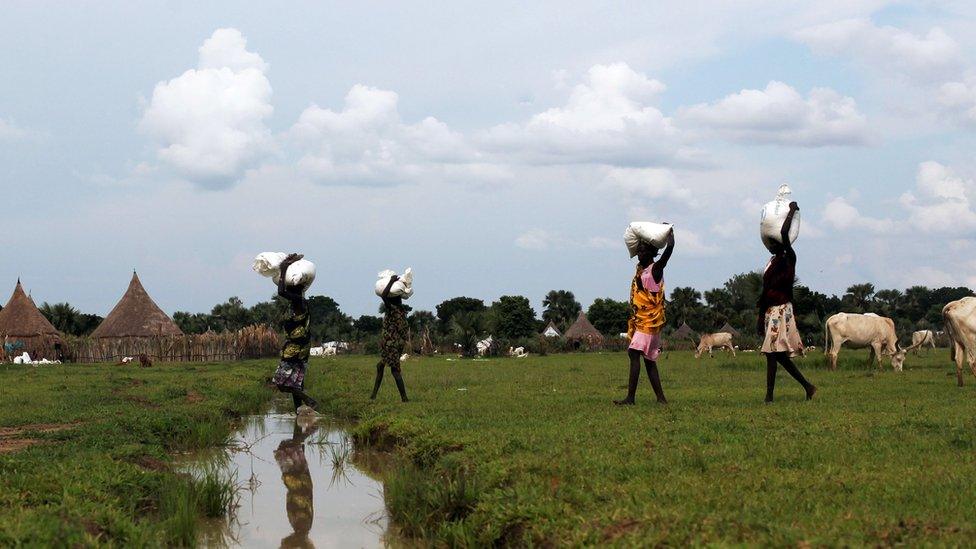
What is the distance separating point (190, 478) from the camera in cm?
782

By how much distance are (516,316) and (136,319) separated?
3953 cm

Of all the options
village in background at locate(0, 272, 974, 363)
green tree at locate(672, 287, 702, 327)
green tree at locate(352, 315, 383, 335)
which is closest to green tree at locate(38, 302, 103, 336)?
village in background at locate(0, 272, 974, 363)

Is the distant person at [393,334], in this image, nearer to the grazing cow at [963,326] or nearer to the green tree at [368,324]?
the grazing cow at [963,326]

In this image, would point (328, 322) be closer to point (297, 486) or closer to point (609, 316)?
point (609, 316)

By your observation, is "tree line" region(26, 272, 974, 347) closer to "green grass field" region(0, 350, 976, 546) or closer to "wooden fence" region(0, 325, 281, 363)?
"wooden fence" region(0, 325, 281, 363)

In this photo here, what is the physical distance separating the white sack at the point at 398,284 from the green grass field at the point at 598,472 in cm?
202

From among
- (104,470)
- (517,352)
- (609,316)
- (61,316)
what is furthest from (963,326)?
(609,316)

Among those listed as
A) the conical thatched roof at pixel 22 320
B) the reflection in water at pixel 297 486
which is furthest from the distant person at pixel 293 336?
the conical thatched roof at pixel 22 320

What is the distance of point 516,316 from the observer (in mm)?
79250

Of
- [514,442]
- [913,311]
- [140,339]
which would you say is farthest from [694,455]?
[913,311]

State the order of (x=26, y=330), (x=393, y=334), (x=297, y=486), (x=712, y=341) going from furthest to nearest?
(x=26, y=330)
(x=712, y=341)
(x=393, y=334)
(x=297, y=486)

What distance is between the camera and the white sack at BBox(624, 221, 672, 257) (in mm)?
10852

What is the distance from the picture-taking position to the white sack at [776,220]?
421 inches

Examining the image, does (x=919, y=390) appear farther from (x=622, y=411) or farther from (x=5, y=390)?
(x=5, y=390)
